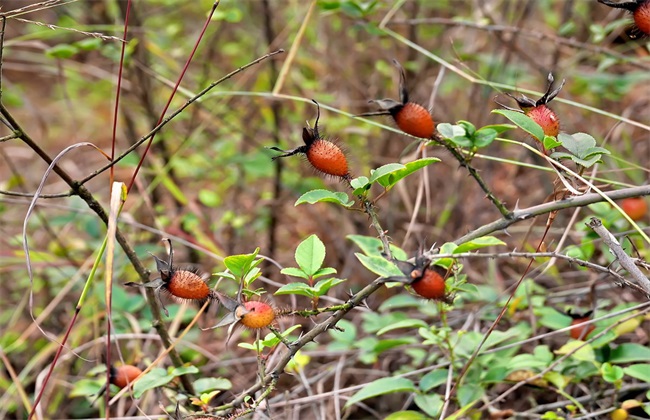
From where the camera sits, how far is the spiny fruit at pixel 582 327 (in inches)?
56.8

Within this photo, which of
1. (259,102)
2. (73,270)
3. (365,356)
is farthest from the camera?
(259,102)

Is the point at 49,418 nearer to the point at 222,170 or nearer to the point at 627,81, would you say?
the point at 222,170

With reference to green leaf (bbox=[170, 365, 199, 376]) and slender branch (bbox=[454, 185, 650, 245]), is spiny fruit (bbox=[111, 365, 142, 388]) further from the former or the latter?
slender branch (bbox=[454, 185, 650, 245])

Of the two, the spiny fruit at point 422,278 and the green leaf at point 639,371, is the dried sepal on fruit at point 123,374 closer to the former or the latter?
the spiny fruit at point 422,278

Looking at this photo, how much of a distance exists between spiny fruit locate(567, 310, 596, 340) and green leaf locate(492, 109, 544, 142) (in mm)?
540

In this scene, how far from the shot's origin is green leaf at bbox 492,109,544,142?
1.02m

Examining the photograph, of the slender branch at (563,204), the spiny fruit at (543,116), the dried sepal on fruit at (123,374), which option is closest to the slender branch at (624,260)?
the slender branch at (563,204)

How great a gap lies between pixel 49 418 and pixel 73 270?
508 millimetres

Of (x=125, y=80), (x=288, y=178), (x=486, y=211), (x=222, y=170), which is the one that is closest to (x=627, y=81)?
(x=486, y=211)

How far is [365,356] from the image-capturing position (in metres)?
1.62

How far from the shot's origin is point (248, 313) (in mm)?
1035

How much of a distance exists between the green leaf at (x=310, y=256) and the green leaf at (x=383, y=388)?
332 millimetres

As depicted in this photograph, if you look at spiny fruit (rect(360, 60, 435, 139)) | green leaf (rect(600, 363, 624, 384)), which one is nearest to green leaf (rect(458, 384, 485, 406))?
green leaf (rect(600, 363, 624, 384))

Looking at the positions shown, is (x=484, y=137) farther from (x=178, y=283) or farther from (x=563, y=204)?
(x=178, y=283)
